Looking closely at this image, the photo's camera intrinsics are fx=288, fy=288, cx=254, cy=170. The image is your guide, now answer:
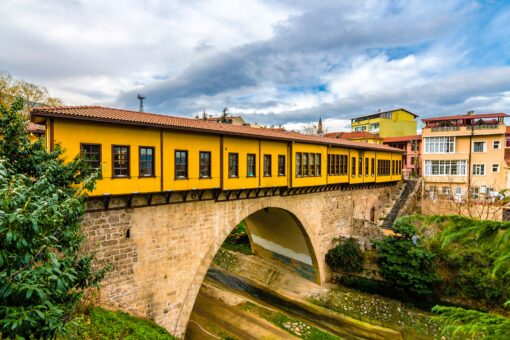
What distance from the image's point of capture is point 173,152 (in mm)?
11633

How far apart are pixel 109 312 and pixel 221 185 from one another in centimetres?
645

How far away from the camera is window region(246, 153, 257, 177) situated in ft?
48.1

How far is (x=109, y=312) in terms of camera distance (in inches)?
396

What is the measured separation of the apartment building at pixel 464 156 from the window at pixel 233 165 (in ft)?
76.8

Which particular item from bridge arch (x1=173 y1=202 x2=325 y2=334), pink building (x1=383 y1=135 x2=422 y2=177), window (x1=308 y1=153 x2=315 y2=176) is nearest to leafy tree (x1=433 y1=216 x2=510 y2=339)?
bridge arch (x1=173 y1=202 x2=325 y2=334)

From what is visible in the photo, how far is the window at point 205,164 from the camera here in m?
12.7

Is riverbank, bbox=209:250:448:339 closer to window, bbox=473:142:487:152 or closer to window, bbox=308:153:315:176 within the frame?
window, bbox=308:153:315:176

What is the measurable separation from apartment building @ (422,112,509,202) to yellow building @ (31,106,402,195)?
18526 mm

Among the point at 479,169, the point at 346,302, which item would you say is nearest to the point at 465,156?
the point at 479,169

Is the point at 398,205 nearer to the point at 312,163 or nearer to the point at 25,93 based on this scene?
the point at 312,163

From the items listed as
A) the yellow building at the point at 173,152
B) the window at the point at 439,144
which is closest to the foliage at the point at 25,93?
the yellow building at the point at 173,152

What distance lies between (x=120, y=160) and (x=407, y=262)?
1781 cm

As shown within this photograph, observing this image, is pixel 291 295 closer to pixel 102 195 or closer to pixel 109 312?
pixel 109 312

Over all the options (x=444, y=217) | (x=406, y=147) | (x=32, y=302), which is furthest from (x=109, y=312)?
(x=406, y=147)
